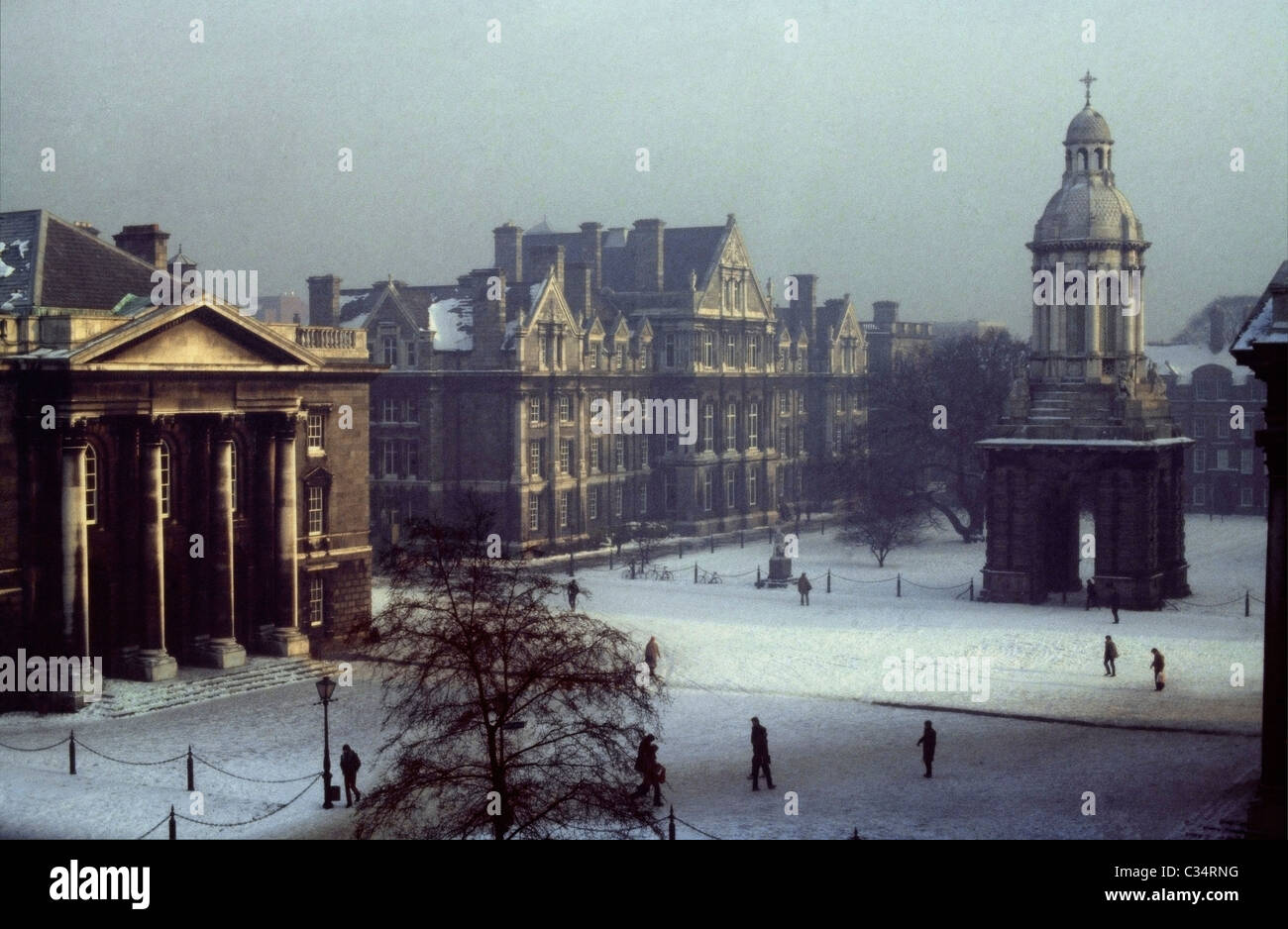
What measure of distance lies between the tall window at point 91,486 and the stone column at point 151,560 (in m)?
1.04

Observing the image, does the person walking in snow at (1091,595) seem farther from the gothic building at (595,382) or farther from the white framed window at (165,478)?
the white framed window at (165,478)

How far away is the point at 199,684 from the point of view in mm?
40875

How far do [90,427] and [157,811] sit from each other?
12.4 meters

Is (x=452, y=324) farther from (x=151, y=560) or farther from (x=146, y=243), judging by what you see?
(x=151, y=560)

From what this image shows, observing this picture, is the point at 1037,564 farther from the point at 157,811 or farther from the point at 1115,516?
the point at 157,811

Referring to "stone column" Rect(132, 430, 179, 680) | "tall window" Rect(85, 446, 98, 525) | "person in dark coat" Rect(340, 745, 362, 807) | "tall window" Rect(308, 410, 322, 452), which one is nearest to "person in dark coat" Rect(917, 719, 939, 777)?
"person in dark coat" Rect(340, 745, 362, 807)

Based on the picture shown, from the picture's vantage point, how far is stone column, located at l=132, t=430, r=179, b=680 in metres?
41.2

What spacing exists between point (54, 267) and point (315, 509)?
32.3 ft

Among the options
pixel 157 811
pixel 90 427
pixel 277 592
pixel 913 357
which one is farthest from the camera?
pixel 913 357

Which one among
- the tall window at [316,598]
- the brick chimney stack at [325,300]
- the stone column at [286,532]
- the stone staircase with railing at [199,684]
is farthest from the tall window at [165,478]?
the brick chimney stack at [325,300]

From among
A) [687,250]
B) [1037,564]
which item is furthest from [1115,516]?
[687,250]

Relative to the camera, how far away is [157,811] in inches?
1227

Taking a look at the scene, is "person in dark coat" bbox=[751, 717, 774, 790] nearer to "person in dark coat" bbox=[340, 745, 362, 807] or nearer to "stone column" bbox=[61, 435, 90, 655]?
"person in dark coat" bbox=[340, 745, 362, 807]

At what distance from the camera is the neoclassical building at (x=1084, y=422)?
55.7 meters
